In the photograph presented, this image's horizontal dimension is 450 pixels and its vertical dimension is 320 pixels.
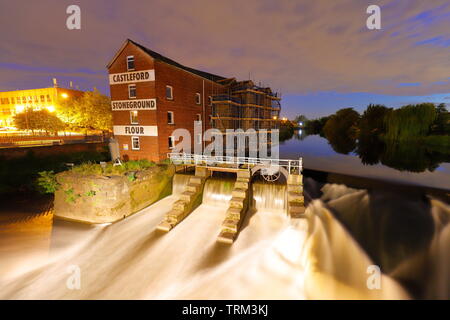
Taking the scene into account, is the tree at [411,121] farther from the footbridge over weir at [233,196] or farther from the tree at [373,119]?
the footbridge over weir at [233,196]

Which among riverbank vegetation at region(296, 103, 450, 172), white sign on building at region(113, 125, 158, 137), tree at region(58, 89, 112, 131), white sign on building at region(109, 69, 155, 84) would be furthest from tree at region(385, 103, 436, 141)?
tree at region(58, 89, 112, 131)

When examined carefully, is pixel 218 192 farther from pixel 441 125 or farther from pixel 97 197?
pixel 441 125

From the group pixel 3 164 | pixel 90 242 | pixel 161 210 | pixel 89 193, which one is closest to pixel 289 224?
pixel 161 210

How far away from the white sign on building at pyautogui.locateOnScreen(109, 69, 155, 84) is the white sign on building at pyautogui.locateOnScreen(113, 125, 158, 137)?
4.91 metres

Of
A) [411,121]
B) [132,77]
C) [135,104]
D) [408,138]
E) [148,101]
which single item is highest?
[132,77]

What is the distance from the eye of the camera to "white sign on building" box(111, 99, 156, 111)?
68.7 ft

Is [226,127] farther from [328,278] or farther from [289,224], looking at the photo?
[328,278]

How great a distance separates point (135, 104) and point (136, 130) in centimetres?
278

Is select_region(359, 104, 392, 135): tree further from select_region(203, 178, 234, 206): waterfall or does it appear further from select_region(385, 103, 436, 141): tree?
select_region(203, 178, 234, 206): waterfall

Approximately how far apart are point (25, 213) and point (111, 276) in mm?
12359

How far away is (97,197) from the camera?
13.9 m

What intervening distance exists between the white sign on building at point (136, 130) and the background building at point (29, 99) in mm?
47655

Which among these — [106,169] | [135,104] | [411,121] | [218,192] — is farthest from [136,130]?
[411,121]

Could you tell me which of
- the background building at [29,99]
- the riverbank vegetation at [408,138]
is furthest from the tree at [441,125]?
A: the background building at [29,99]
